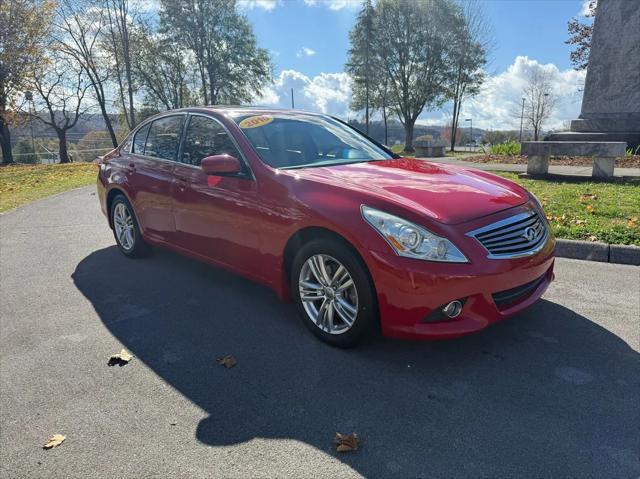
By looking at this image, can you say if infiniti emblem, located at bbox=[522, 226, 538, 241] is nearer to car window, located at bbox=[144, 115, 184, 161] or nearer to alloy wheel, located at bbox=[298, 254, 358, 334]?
alloy wheel, located at bbox=[298, 254, 358, 334]

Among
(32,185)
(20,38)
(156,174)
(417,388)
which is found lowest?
(417,388)

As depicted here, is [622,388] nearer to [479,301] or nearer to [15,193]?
[479,301]

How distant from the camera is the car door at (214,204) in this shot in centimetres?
362

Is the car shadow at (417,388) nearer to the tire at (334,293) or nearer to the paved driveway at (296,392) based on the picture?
the paved driveway at (296,392)

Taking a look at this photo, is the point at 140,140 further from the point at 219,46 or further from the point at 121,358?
the point at 219,46

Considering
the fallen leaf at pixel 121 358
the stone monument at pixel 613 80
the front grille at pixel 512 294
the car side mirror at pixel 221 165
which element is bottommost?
the fallen leaf at pixel 121 358

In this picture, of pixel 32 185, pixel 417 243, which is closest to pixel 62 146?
pixel 32 185

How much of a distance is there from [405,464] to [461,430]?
15.5 inches

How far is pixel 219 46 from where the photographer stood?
36.8 metres

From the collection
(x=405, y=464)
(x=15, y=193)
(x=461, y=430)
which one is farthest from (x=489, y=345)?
(x=15, y=193)

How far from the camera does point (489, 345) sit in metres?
3.16

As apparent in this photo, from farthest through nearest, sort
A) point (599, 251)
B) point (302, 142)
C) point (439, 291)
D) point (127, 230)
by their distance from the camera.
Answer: point (127, 230) < point (599, 251) < point (302, 142) < point (439, 291)

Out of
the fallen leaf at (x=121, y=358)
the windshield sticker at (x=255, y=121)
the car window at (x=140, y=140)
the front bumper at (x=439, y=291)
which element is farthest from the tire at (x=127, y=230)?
the front bumper at (x=439, y=291)

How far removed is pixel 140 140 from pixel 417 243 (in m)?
3.80
